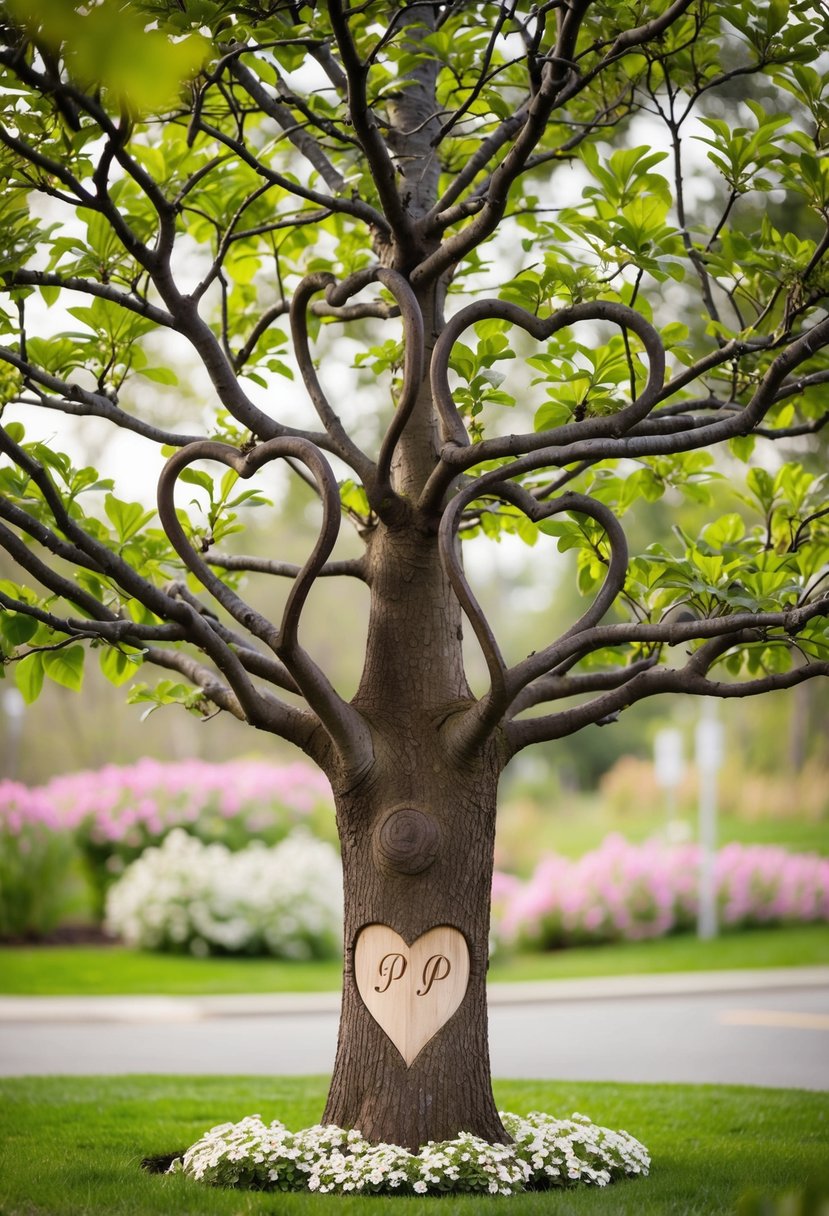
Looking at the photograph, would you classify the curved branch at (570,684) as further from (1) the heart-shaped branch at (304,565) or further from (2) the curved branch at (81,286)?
(2) the curved branch at (81,286)

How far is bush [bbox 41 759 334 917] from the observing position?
13.2 metres

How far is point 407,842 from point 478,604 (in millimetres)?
830

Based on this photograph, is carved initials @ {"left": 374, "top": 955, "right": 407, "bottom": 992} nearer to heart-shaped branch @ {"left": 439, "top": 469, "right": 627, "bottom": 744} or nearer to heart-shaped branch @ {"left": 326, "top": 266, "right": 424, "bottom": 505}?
heart-shaped branch @ {"left": 439, "top": 469, "right": 627, "bottom": 744}

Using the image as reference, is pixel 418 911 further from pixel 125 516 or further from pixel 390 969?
pixel 125 516

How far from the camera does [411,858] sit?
3625 mm

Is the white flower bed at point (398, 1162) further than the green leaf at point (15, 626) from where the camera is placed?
No

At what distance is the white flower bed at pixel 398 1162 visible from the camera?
334 centimetres

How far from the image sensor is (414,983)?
3648 millimetres

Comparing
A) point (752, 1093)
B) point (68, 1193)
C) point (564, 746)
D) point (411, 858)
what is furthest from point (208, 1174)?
point (564, 746)

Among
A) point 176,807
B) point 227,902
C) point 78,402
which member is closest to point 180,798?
point 176,807

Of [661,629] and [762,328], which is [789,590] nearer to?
[661,629]

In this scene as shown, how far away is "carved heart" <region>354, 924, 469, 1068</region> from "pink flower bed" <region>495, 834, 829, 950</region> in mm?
9996

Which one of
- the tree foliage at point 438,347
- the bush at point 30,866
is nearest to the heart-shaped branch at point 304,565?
the tree foliage at point 438,347

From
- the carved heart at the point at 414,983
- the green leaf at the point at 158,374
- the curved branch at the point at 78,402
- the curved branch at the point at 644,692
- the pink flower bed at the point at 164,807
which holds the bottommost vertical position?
the carved heart at the point at 414,983
